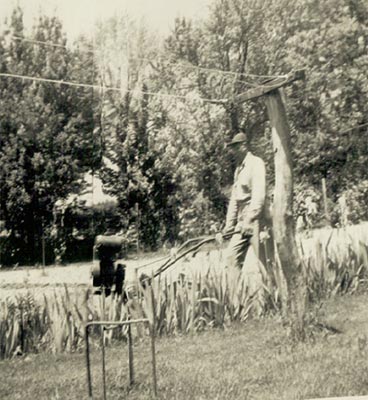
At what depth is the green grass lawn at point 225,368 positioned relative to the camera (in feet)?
6.98

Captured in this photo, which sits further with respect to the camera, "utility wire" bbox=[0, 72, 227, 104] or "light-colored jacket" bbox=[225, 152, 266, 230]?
"light-colored jacket" bbox=[225, 152, 266, 230]

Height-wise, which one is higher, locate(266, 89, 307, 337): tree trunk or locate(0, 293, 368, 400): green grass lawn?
locate(266, 89, 307, 337): tree trunk

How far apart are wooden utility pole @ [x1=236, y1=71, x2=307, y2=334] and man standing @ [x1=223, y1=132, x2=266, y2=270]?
0.08 meters

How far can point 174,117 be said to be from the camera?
2400 millimetres

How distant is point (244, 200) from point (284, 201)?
18cm

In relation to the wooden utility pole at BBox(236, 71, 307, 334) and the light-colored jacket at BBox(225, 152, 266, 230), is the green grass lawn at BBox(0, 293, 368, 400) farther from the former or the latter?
the light-colored jacket at BBox(225, 152, 266, 230)

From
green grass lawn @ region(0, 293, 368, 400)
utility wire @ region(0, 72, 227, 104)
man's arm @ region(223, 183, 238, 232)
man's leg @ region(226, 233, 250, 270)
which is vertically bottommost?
green grass lawn @ region(0, 293, 368, 400)

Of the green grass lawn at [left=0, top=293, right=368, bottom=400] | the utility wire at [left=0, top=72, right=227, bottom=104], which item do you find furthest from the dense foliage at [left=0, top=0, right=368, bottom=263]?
the green grass lawn at [left=0, top=293, right=368, bottom=400]

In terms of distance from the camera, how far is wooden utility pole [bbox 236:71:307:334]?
244 cm

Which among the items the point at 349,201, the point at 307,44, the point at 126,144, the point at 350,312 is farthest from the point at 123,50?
the point at 350,312

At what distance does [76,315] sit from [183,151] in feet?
2.51

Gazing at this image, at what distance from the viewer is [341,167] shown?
258cm

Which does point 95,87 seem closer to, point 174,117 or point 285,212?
point 174,117

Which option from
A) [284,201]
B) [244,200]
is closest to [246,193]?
[244,200]
